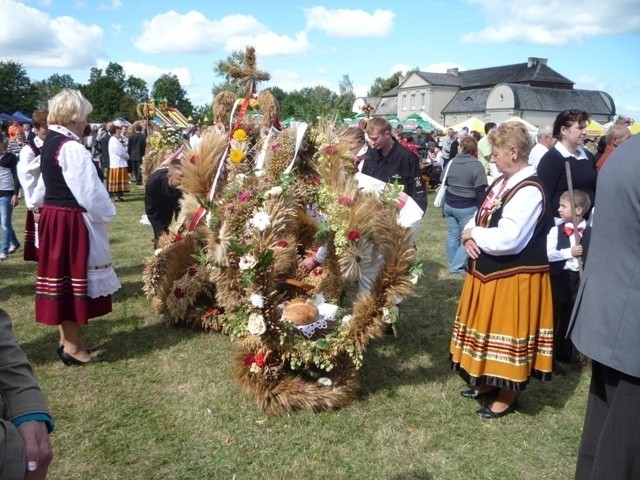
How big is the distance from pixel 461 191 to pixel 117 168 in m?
9.57

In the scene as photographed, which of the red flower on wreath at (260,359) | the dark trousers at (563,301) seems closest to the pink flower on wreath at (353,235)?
the red flower on wreath at (260,359)

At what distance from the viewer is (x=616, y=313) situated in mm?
2115

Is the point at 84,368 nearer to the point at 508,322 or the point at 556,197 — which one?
Result: the point at 508,322

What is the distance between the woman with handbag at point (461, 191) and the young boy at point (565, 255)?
2551 mm

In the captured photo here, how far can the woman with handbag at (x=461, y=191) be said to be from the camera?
274 inches

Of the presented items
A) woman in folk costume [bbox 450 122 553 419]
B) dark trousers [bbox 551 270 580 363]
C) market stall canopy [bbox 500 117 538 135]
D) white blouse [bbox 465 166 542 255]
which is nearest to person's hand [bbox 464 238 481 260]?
woman in folk costume [bbox 450 122 553 419]

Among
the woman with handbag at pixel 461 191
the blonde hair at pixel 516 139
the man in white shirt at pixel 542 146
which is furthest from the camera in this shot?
the woman with handbag at pixel 461 191

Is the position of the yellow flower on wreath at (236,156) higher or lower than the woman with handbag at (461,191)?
higher

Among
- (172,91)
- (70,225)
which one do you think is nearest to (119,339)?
(70,225)

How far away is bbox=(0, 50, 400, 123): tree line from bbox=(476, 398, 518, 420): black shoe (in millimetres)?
2437

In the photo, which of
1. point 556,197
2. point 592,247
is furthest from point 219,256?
point 556,197

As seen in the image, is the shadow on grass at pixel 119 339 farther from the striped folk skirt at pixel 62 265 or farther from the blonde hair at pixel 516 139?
the blonde hair at pixel 516 139

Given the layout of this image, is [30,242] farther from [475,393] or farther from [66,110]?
[475,393]

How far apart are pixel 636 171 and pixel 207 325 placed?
405cm
